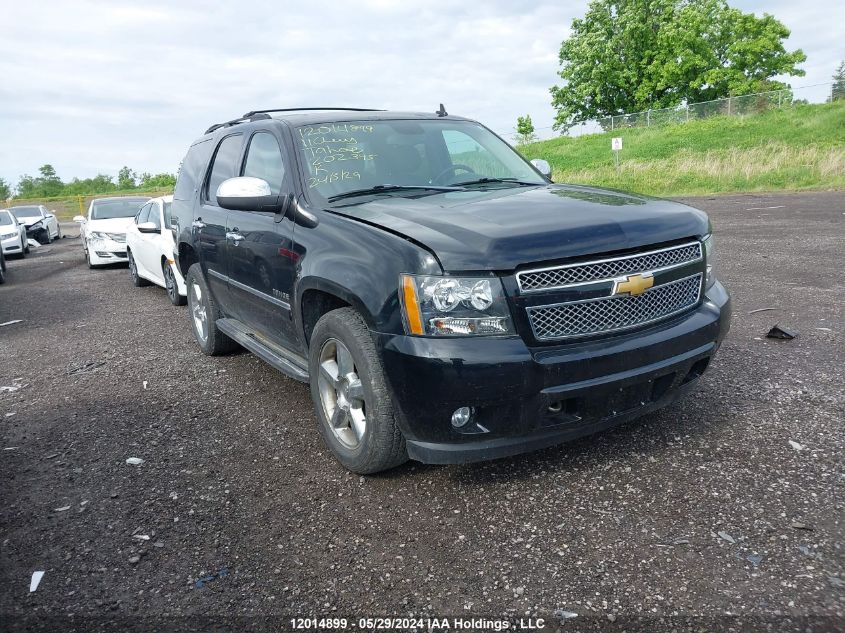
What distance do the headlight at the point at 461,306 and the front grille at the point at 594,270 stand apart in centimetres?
14

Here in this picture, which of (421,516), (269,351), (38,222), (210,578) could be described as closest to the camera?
(210,578)

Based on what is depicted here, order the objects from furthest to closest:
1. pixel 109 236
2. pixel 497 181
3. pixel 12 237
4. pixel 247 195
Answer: pixel 12 237 < pixel 109 236 < pixel 497 181 < pixel 247 195

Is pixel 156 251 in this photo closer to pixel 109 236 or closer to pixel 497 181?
pixel 109 236

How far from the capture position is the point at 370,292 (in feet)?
9.82

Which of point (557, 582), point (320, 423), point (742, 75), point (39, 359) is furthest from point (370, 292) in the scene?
point (742, 75)

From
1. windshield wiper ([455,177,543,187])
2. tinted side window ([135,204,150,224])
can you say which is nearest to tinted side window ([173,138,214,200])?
windshield wiper ([455,177,543,187])

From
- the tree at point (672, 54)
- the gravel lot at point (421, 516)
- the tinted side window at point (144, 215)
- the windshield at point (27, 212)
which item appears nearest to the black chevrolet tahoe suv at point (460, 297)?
the gravel lot at point (421, 516)

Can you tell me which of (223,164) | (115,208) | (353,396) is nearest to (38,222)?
(115,208)

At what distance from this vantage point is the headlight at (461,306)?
2.79 meters

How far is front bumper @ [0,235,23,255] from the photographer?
18.2 m

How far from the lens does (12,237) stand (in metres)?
18.4

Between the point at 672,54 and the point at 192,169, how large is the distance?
5208cm

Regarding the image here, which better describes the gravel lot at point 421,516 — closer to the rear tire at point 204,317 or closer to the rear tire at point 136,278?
the rear tire at point 204,317

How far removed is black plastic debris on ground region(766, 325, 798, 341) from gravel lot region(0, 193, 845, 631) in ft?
0.71
